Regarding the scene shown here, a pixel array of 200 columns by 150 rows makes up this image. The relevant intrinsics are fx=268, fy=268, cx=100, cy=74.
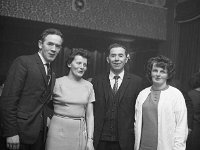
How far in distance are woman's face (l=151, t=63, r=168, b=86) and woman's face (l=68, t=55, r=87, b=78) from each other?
611mm

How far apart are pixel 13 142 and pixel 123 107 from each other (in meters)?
0.99

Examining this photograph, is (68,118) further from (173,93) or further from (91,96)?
(173,93)

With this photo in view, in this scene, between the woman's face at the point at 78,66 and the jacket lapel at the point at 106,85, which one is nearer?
the woman's face at the point at 78,66

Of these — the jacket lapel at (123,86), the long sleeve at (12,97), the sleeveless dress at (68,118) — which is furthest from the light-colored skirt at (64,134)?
the jacket lapel at (123,86)

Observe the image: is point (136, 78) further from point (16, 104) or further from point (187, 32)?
point (187, 32)

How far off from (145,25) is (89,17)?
1.11 metres

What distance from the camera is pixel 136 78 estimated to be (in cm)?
257

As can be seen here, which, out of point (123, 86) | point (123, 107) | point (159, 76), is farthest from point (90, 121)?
point (159, 76)

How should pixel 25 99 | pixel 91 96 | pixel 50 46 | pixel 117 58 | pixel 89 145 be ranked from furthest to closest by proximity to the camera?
pixel 117 58
pixel 91 96
pixel 89 145
pixel 50 46
pixel 25 99

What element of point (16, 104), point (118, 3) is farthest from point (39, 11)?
point (16, 104)

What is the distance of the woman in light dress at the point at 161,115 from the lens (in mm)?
2186

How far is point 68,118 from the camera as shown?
7.38ft

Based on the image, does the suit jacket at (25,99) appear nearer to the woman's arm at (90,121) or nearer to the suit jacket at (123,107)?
the woman's arm at (90,121)

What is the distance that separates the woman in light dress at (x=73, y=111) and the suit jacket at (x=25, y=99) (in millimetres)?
134
